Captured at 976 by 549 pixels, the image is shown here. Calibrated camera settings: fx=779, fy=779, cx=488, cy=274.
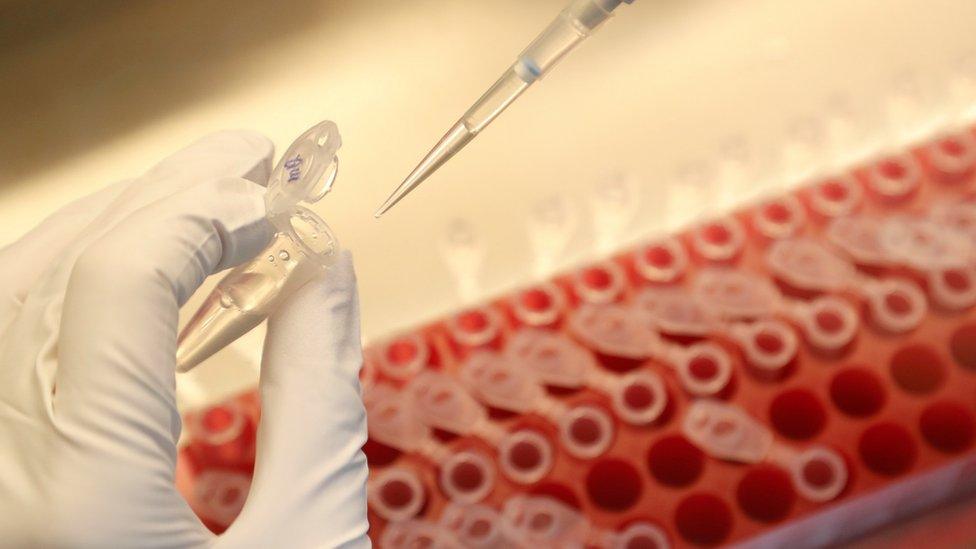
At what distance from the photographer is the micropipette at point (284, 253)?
0.62 meters

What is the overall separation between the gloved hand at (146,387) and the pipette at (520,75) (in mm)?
134

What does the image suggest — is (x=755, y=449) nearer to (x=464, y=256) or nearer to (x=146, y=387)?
(x=464, y=256)

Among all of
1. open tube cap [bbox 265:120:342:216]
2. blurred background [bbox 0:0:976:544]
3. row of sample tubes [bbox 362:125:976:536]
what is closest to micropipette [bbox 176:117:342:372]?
open tube cap [bbox 265:120:342:216]

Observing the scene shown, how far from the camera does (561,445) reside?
0.90 m

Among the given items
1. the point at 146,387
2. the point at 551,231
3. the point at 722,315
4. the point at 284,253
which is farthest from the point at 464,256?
the point at 146,387

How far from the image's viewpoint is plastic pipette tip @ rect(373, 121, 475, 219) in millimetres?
673

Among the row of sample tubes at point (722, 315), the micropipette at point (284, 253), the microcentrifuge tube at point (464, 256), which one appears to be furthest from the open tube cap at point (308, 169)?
the microcentrifuge tube at point (464, 256)

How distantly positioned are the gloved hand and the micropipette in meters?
0.02

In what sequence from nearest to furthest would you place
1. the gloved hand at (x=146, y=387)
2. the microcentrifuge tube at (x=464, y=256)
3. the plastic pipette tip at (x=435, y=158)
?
1. the gloved hand at (x=146, y=387)
2. the plastic pipette tip at (x=435, y=158)
3. the microcentrifuge tube at (x=464, y=256)

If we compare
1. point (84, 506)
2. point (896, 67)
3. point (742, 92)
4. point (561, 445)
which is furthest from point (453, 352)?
point (896, 67)

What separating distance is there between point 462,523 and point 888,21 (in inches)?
39.5

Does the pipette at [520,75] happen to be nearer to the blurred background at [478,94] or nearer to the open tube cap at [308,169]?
the open tube cap at [308,169]

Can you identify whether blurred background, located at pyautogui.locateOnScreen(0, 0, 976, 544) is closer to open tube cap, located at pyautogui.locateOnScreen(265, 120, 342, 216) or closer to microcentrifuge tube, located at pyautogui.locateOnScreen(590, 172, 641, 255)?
microcentrifuge tube, located at pyautogui.locateOnScreen(590, 172, 641, 255)

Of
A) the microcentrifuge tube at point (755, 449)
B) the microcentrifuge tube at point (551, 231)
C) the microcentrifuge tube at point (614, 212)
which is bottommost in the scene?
the microcentrifuge tube at point (755, 449)
